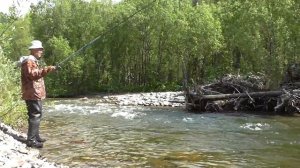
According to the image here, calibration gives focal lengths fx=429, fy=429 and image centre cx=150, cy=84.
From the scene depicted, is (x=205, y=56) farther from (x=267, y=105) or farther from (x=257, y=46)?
(x=267, y=105)

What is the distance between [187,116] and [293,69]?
7.62 m

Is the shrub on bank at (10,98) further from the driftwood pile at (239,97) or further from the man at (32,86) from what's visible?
the driftwood pile at (239,97)

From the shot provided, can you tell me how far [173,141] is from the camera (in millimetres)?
12898

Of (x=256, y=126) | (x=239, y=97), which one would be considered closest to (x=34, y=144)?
(x=256, y=126)

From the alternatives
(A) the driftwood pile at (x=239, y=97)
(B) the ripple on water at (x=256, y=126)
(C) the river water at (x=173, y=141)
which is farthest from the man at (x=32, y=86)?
(A) the driftwood pile at (x=239, y=97)

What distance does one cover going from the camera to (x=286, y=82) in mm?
23453

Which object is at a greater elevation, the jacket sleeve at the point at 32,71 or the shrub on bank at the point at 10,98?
the jacket sleeve at the point at 32,71

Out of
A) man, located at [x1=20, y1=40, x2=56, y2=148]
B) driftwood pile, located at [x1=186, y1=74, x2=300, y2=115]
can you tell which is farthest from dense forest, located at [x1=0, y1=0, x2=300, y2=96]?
man, located at [x1=20, y1=40, x2=56, y2=148]

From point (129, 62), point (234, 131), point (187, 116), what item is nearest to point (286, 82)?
point (187, 116)

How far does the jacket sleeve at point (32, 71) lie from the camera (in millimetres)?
9602

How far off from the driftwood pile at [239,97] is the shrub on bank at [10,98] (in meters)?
10.6

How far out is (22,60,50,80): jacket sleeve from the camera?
9602 millimetres

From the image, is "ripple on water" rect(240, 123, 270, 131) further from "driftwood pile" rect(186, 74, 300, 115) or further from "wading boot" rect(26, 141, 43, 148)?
"wading boot" rect(26, 141, 43, 148)

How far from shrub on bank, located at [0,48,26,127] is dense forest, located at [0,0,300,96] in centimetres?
2254
